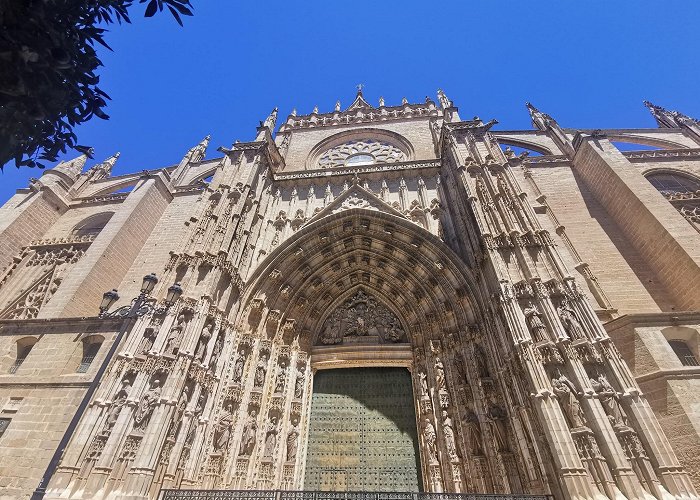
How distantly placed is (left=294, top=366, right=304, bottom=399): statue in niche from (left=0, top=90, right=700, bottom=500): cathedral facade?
43mm

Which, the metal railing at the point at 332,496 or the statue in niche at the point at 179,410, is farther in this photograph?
the statue in niche at the point at 179,410

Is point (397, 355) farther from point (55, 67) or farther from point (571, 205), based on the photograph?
point (55, 67)

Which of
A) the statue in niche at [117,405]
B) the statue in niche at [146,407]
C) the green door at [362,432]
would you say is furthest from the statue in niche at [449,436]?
the statue in niche at [117,405]

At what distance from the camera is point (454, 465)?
26.6 feet

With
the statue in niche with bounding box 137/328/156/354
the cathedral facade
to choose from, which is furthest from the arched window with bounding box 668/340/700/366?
the statue in niche with bounding box 137/328/156/354

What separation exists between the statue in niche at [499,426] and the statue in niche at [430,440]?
1697 mm

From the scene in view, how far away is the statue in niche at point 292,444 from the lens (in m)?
8.90

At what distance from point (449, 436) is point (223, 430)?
5.41 metres

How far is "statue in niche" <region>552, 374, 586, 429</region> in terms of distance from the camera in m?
6.07

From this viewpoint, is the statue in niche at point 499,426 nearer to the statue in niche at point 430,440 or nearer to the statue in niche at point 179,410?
the statue in niche at point 430,440

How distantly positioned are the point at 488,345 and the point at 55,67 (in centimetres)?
919

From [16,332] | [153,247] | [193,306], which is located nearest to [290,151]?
[153,247]

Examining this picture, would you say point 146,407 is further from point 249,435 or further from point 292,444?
point 292,444

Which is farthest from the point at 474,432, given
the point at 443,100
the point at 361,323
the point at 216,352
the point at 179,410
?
the point at 443,100
